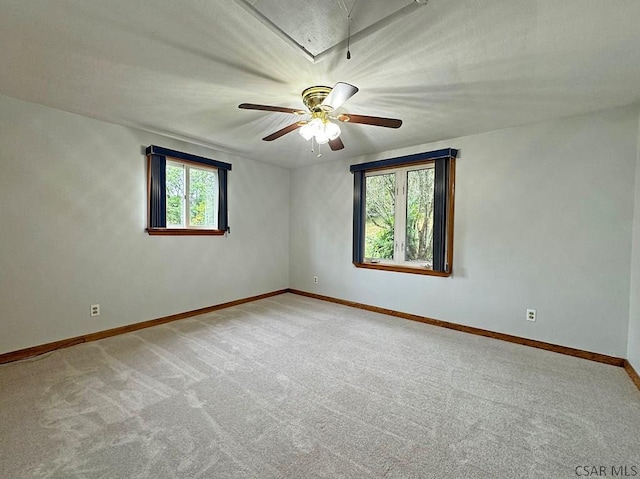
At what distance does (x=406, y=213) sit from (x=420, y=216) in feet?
0.68

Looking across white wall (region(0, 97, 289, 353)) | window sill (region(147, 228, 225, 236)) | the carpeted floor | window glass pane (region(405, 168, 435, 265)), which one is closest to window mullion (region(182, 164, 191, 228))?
window sill (region(147, 228, 225, 236))

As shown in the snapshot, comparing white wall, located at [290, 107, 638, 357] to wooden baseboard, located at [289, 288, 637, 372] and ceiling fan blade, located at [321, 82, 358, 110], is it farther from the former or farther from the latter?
ceiling fan blade, located at [321, 82, 358, 110]

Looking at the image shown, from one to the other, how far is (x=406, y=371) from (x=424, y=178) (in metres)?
2.54

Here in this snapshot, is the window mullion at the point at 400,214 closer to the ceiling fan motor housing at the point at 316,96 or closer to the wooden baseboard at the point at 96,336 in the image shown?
the ceiling fan motor housing at the point at 316,96

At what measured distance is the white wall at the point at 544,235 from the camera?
105 inches

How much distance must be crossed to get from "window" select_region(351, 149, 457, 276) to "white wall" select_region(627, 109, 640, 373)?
1.57 meters

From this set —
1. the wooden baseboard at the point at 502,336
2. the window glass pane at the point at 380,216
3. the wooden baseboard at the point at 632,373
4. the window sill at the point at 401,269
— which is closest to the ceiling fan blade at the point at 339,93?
the window glass pane at the point at 380,216

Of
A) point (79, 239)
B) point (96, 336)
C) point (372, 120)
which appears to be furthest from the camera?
point (96, 336)

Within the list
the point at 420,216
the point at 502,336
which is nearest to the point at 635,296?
the point at 502,336

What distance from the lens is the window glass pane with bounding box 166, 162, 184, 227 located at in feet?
12.1

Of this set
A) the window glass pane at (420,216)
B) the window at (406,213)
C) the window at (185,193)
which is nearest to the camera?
the window at (185,193)

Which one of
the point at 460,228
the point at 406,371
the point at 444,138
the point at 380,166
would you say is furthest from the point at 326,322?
the point at 444,138

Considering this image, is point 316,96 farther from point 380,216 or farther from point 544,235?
point 544,235

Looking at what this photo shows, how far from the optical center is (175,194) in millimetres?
3766
